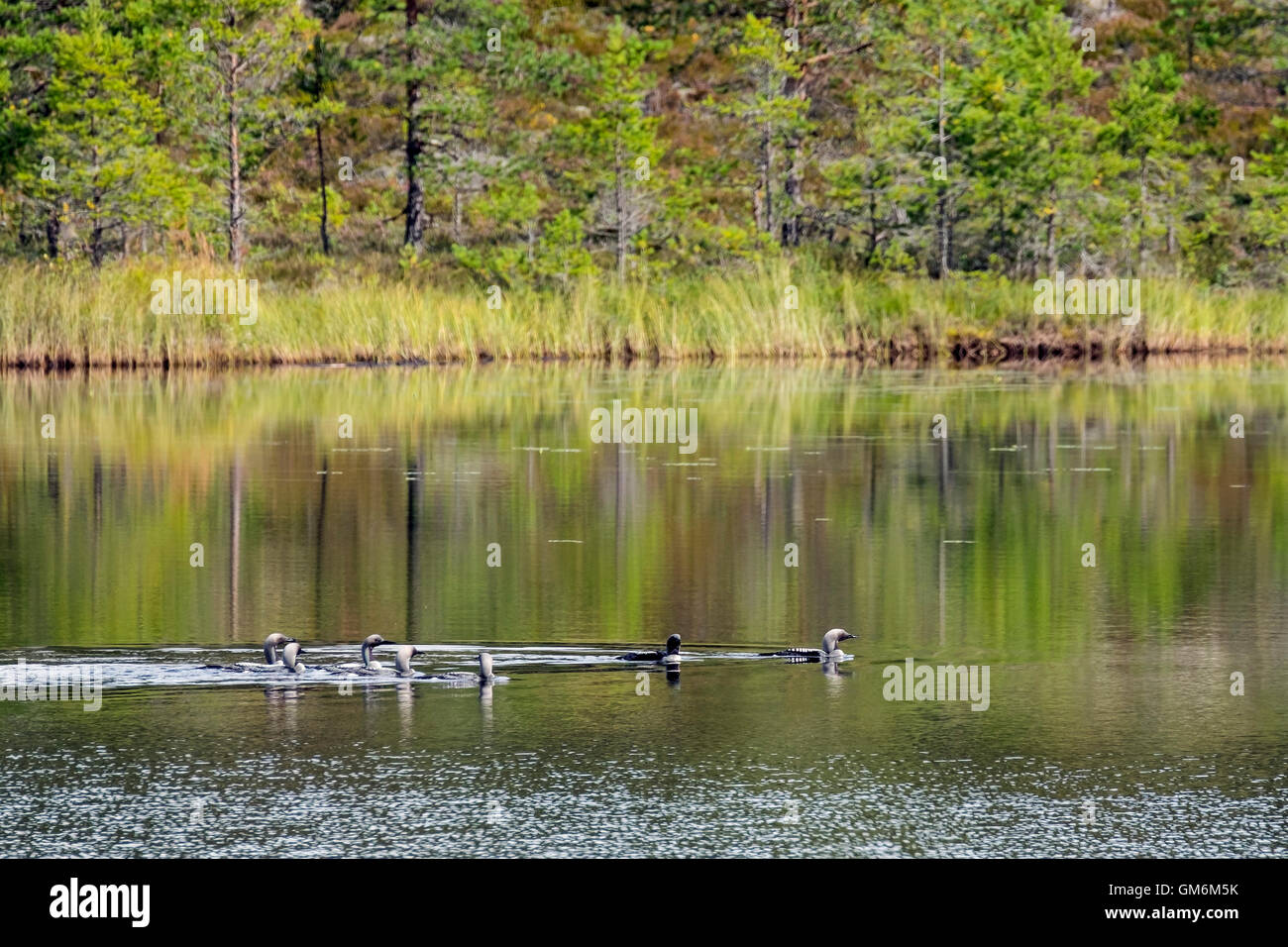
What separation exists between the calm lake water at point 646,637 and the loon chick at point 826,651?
0.12 meters

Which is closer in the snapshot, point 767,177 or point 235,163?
point 235,163

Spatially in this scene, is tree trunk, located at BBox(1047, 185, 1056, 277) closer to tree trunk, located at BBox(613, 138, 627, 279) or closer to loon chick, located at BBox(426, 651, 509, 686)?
tree trunk, located at BBox(613, 138, 627, 279)

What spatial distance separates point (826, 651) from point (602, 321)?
101ft

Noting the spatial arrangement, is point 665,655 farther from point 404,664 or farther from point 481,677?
point 404,664

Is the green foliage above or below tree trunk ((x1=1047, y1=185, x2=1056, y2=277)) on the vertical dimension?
above

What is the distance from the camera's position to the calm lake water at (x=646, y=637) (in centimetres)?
703

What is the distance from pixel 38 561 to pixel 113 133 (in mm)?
32603

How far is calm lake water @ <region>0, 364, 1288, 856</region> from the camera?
23.1 ft

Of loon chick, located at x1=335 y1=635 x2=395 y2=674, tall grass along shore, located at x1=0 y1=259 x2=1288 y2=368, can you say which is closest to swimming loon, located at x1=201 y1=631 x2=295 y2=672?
loon chick, located at x1=335 y1=635 x2=395 y2=674

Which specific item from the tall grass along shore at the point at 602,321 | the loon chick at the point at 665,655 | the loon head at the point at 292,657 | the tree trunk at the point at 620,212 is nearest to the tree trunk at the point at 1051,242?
the tall grass along shore at the point at 602,321

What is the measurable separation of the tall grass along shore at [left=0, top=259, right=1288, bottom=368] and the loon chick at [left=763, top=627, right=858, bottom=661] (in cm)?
2616

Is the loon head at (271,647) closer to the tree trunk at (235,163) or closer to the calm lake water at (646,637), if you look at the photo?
the calm lake water at (646,637)

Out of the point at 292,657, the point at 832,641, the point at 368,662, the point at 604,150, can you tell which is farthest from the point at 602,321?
the point at 292,657

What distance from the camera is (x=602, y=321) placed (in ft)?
132
